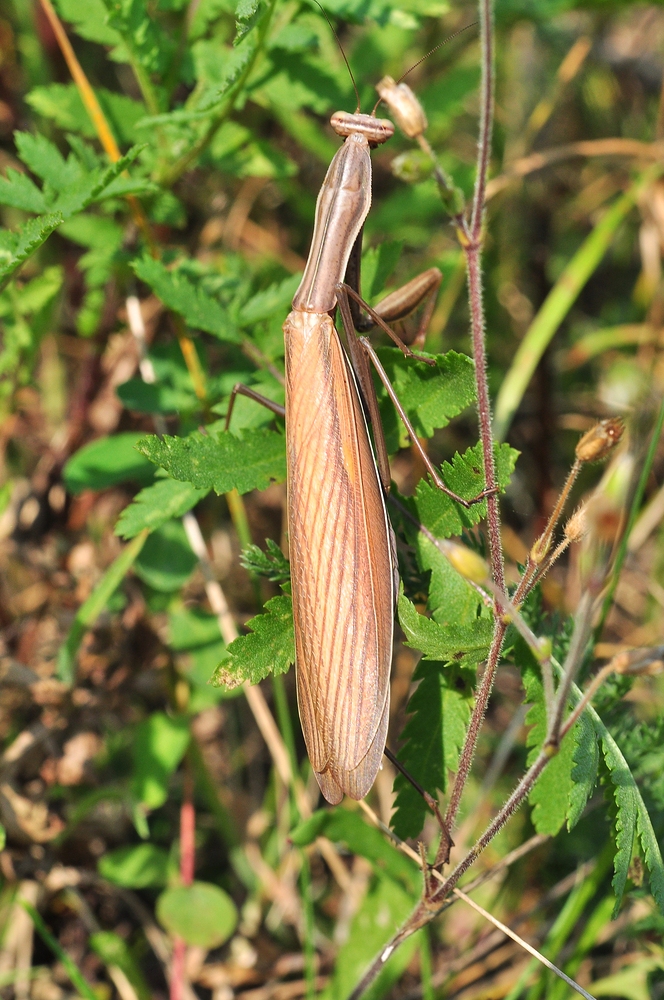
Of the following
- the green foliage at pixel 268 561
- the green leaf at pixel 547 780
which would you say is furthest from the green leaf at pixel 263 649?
the green leaf at pixel 547 780

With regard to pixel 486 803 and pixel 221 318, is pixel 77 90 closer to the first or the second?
pixel 221 318

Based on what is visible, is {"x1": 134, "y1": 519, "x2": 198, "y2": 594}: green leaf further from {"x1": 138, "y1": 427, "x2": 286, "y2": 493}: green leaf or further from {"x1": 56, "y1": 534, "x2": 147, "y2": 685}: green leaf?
{"x1": 138, "y1": 427, "x2": 286, "y2": 493}: green leaf

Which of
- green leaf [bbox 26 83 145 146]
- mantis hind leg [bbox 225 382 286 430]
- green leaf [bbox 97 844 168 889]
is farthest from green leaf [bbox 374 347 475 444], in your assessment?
green leaf [bbox 97 844 168 889]

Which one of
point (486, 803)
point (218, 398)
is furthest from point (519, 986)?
point (218, 398)

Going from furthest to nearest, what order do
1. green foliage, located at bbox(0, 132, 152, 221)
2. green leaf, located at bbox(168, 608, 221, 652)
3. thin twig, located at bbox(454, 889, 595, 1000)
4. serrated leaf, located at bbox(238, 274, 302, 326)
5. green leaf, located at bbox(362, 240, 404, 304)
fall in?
green leaf, located at bbox(168, 608, 221, 652)
serrated leaf, located at bbox(238, 274, 302, 326)
green leaf, located at bbox(362, 240, 404, 304)
green foliage, located at bbox(0, 132, 152, 221)
thin twig, located at bbox(454, 889, 595, 1000)

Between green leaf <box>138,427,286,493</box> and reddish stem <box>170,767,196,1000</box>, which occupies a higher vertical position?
green leaf <box>138,427,286,493</box>

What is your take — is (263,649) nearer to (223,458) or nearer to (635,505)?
(223,458)

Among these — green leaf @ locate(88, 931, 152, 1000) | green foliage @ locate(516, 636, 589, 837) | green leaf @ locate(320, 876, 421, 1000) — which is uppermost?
green foliage @ locate(516, 636, 589, 837)
